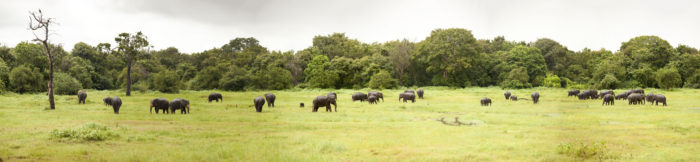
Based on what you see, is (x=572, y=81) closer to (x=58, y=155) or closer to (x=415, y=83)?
(x=415, y=83)

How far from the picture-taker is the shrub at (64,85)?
53.3 metres

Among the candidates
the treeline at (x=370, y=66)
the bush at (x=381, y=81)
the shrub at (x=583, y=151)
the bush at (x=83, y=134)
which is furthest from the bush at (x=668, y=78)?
the bush at (x=83, y=134)

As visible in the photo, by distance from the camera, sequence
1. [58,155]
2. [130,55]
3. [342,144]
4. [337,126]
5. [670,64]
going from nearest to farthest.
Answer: [58,155], [342,144], [337,126], [130,55], [670,64]

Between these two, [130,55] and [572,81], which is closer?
[130,55]

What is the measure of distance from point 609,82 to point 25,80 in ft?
253

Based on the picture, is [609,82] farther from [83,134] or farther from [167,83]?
[83,134]

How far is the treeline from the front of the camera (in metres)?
60.5

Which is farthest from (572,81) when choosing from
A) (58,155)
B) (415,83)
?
(58,155)

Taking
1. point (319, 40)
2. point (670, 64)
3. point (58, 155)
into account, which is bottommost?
point (58, 155)

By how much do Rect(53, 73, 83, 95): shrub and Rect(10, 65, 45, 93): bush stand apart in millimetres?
2950

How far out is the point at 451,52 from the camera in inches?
2965

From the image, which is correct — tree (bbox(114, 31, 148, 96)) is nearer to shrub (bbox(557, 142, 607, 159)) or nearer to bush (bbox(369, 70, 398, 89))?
bush (bbox(369, 70, 398, 89))

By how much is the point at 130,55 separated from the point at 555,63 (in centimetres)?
7580

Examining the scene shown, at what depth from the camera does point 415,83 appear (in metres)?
80.1
